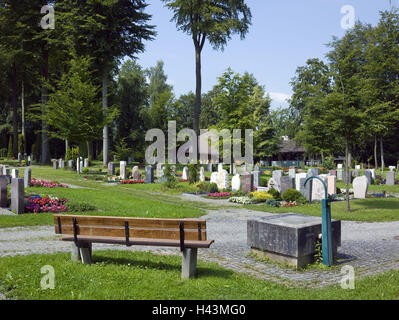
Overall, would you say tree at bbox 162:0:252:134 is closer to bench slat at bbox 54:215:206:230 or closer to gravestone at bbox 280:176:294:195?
gravestone at bbox 280:176:294:195

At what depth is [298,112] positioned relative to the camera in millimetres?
64188

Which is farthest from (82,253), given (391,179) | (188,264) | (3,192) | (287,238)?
(391,179)

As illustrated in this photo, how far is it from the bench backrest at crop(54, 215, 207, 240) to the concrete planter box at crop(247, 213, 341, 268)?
5.96 feet

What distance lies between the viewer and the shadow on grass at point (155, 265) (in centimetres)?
570

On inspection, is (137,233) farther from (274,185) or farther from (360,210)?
(274,185)

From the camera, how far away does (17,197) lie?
38.7 feet

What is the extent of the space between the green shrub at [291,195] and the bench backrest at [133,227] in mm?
10874

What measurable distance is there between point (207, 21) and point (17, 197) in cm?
2986

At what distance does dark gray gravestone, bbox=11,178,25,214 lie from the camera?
11.8 m

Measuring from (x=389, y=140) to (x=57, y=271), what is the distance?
53401 mm

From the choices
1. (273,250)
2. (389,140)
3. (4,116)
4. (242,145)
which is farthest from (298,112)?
(273,250)

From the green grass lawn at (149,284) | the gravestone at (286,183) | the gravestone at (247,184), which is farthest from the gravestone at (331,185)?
the green grass lawn at (149,284)

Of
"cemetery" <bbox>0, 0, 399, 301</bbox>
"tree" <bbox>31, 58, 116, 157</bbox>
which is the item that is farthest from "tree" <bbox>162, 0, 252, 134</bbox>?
"tree" <bbox>31, 58, 116, 157</bbox>
